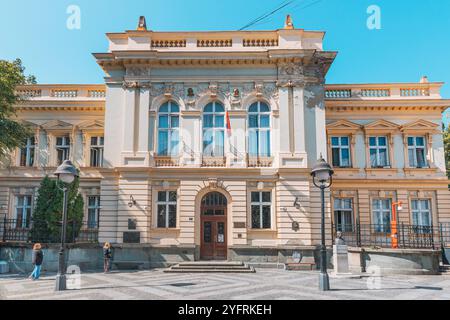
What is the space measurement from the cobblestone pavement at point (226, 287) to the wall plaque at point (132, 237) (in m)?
2.70

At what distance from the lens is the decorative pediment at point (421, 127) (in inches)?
954

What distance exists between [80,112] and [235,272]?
50.8 feet

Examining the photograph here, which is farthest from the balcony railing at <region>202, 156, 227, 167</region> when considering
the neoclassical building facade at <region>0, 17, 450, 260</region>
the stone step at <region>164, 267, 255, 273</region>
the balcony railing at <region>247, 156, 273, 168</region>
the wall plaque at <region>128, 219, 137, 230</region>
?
the stone step at <region>164, 267, 255, 273</region>

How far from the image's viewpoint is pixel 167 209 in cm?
2083

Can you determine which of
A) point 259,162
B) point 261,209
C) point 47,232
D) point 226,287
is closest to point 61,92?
point 47,232

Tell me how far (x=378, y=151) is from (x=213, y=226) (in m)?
12.5

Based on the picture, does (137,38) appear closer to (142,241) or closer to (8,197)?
(142,241)

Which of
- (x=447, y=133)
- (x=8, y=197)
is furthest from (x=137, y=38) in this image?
(x=447, y=133)

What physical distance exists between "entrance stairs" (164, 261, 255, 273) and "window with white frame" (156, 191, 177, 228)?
8.62 ft

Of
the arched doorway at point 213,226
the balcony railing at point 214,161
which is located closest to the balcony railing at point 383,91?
the balcony railing at point 214,161

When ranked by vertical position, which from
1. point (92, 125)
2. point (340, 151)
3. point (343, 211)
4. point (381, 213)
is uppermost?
point (92, 125)

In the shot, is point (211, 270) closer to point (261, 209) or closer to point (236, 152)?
point (261, 209)

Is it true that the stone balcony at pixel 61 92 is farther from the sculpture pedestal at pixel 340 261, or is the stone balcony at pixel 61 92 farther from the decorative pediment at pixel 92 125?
the sculpture pedestal at pixel 340 261
